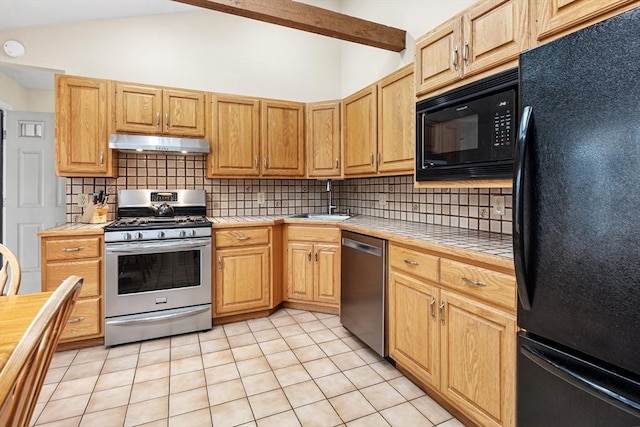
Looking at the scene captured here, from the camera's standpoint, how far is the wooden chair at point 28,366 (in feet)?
1.90

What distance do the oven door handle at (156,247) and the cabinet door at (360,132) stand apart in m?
1.49

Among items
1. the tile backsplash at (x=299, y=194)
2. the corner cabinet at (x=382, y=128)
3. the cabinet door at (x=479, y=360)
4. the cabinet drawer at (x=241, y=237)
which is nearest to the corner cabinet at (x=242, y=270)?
the cabinet drawer at (x=241, y=237)

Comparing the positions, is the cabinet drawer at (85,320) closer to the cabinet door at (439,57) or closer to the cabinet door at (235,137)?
the cabinet door at (235,137)

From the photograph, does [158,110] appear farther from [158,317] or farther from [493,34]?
[493,34]

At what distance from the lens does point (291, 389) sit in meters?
1.97

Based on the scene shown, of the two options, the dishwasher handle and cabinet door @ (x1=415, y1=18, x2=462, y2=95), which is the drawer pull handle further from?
cabinet door @ (x1=415, y1=18, x2=462, y2=95)

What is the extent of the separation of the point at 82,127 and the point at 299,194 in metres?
2.09

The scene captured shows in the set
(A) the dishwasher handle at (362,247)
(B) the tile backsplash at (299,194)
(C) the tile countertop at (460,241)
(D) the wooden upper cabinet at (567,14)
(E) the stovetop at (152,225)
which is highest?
(D) the wooden upper cabinet at (567,14)

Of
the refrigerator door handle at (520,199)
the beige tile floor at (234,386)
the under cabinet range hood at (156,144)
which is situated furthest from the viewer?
the under cabinet range hood at (156,144)

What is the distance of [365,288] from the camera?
2.38 metres

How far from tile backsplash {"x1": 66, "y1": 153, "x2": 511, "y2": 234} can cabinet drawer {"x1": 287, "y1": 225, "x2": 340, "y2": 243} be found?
574mm

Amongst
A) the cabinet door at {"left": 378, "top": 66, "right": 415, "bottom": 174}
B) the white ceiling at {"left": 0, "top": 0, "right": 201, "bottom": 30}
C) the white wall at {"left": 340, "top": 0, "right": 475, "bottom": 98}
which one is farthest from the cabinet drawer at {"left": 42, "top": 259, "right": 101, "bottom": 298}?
the white wall at {"left": 340, "top": 0, "right": 475, "bottom": 98}

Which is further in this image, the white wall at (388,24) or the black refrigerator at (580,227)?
the white wall at (388,24)

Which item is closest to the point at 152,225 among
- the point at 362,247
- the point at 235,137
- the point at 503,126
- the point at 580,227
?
the point at 235,137
